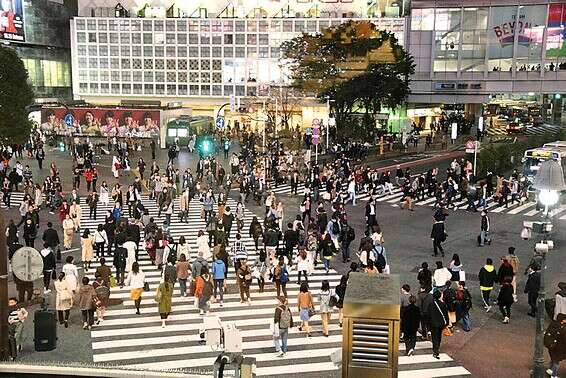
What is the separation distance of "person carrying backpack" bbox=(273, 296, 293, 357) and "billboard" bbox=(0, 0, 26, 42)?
6144cm

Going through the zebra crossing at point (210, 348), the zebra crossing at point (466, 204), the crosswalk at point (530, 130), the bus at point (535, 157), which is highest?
the bus at point (535, 157)

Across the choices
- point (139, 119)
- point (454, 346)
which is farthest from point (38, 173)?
point (454, 346)

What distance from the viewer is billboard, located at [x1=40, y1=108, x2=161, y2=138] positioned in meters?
50.5

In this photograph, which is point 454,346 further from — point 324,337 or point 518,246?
point 518,246

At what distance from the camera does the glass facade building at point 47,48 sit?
234ft

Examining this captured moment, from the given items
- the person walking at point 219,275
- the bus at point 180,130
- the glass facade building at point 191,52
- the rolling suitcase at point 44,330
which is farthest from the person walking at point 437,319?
the glass facade building at point 191,52

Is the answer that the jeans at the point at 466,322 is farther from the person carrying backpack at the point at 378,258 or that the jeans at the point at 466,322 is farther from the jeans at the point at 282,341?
the jeans at the point at 282,341

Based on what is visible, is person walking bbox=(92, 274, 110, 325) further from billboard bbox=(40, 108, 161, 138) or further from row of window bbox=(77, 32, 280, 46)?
row of window bbox=(77, 32, 280, 46)

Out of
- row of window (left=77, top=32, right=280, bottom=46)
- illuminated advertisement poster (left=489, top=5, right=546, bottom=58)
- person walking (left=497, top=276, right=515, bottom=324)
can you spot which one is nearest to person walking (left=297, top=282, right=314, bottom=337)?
person walking (left=497, top=276, right=515, bottom=324)

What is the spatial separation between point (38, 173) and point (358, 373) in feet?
114

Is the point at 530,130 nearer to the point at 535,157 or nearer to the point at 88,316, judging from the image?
the point at 535,157

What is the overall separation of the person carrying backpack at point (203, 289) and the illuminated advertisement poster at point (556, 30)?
183 ft

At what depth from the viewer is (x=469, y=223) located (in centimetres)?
2530

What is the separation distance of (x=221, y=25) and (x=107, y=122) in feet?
78.0
